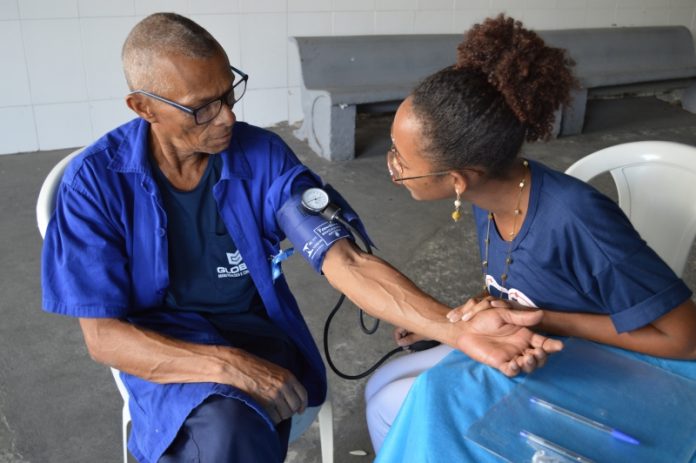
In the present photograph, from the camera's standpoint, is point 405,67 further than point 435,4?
No

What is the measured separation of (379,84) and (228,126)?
3253mm

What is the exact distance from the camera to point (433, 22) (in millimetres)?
5207

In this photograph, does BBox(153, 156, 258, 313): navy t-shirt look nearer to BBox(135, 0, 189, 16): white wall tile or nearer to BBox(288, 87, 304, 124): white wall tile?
BBox(135, 0, 189, 16): white wall tile

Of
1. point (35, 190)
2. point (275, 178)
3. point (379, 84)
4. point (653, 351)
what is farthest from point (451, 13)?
point (653, 351)

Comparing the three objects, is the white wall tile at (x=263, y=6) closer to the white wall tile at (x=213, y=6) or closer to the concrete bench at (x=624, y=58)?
the white wall tile at (x=213, y=6)

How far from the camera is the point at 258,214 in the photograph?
1.61 meters

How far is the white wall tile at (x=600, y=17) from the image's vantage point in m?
5.74

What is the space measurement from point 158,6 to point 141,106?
125 inches

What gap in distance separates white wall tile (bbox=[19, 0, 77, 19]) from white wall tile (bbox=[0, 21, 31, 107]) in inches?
3.5

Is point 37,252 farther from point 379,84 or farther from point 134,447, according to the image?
point 379,84

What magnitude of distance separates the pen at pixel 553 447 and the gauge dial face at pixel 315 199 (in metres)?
0.70

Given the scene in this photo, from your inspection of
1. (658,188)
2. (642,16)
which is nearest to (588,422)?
(658,188)

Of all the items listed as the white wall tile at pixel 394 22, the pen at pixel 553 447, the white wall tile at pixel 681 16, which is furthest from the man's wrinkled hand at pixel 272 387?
the white wall tile at pixel 681 16

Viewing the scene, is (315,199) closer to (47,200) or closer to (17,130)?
(47,200)
